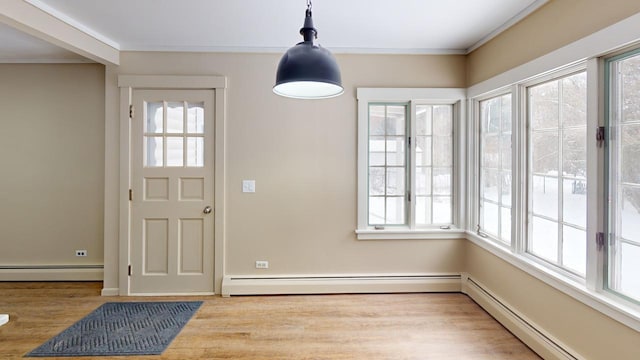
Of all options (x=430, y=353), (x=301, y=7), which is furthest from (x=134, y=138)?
(x=430, y=353)

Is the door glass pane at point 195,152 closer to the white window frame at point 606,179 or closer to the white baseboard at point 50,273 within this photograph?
the white baseboard at point 50,273

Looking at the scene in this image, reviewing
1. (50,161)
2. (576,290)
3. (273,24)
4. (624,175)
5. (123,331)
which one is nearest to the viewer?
(624,175)

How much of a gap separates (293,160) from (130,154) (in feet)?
5.42

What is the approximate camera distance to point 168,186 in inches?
140

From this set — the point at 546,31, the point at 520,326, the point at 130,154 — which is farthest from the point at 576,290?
the point at 130,154

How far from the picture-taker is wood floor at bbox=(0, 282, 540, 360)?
2.51 metres

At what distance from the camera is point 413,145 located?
142 inches

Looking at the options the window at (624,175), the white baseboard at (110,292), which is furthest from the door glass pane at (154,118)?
the window at (624,175)

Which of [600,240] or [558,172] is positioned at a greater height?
[558,172]

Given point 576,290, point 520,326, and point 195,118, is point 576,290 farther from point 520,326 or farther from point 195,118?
point 195,118

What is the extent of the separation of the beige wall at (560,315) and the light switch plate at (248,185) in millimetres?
2332

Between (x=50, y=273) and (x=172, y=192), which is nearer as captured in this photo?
(x=172, y=192)

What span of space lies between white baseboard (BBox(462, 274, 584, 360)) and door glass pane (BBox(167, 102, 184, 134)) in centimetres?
335

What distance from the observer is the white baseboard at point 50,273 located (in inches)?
155
